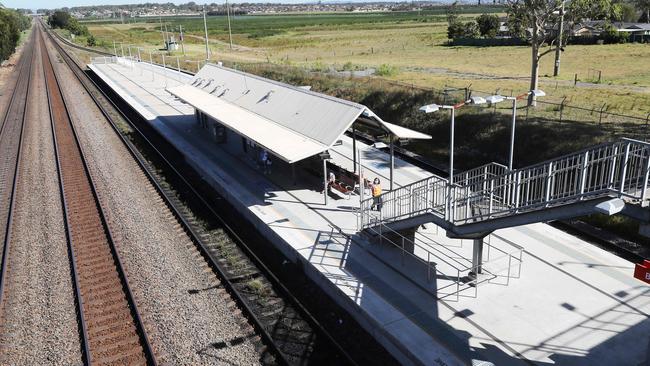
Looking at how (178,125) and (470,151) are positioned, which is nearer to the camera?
(470,151)

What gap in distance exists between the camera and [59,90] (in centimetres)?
5072

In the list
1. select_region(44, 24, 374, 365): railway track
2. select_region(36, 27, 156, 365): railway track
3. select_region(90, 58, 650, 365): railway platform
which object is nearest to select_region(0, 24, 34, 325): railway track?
select_region(36, 27, 156, 365): railway track

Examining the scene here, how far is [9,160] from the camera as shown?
2761 cm

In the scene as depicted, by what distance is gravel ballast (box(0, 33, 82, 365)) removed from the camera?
39.3ft

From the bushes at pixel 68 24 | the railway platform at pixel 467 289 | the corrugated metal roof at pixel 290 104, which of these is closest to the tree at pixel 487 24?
the corrugated metal roof at pixel 290 104

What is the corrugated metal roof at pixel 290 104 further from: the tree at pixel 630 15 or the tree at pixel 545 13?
the tree at pixel 630 15

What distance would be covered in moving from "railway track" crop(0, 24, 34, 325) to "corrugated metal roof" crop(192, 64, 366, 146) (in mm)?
10940

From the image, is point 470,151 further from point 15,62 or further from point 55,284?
point 15,62

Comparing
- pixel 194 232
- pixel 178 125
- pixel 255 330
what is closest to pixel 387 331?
pixel 255 330

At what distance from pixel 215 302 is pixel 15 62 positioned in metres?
82.7

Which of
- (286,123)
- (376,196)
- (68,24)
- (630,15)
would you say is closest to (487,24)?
(630,15)

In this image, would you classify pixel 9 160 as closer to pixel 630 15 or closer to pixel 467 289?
pixel 467 289

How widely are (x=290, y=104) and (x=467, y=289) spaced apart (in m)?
13.1

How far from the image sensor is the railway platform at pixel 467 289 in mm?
11305
